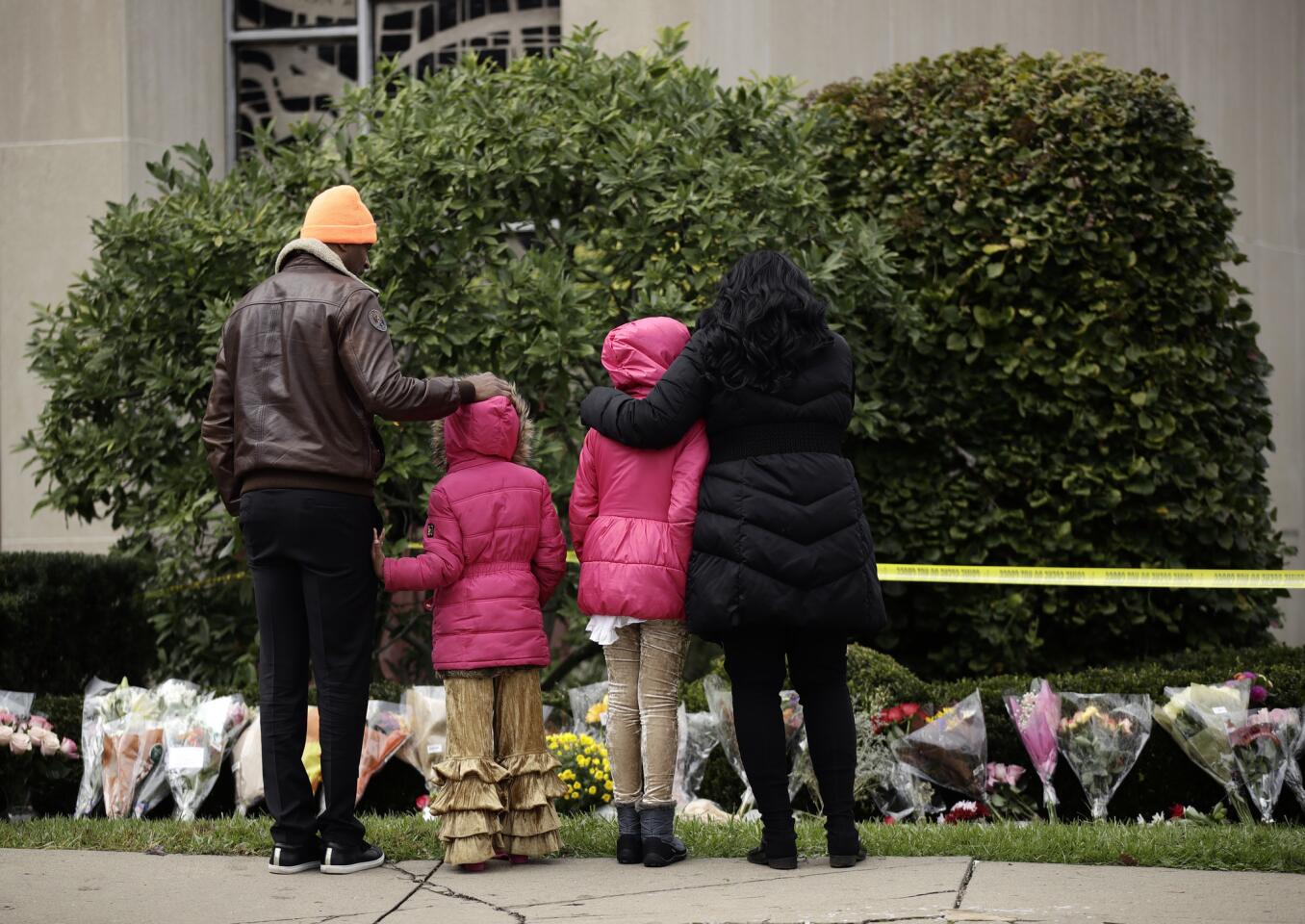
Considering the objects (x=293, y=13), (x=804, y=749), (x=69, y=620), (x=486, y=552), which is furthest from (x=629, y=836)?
(x=293, y=13)

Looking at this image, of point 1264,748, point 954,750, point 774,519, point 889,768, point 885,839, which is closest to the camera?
point 774,519

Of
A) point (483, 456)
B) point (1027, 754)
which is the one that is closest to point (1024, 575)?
point (1027, 754)

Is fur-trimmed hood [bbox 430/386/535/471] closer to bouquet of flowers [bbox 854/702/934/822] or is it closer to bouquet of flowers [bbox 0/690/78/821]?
bouquet of flowers [bbox 854/702/934/822]

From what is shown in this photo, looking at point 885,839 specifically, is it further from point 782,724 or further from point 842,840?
point 782,724

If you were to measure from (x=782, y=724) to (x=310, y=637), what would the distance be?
1.38 m

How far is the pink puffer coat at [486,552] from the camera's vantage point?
4.77 m

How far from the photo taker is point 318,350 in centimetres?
470

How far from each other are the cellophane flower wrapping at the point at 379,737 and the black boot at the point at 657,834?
1621mm

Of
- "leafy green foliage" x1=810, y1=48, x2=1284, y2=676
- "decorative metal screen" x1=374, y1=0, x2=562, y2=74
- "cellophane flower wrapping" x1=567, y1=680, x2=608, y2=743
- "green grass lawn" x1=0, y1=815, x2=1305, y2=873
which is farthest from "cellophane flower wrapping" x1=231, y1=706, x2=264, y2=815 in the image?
"decorative metal screen" x1=374, y1=0, x2=562, y2=74

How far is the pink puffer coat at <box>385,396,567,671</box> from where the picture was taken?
15.7 ft

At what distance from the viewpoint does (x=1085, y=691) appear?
6297mm

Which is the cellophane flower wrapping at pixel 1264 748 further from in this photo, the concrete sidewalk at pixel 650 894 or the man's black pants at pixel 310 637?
the man's black pants at pixel 310 637

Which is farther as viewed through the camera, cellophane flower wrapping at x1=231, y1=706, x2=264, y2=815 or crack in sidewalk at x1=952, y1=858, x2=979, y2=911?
cellophane flower wrapping at x1=231, y1=706, x2=264, y2=815

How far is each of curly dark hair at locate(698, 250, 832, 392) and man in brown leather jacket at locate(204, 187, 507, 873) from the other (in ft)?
2.62
